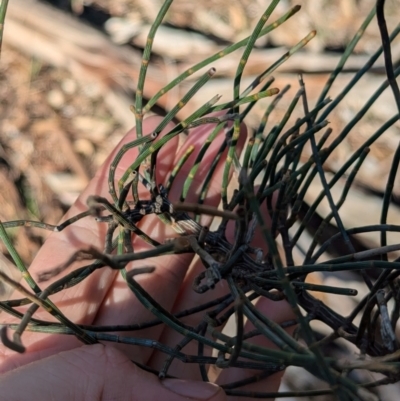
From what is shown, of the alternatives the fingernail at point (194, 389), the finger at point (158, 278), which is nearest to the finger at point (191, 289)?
the finger at point (158, 278)

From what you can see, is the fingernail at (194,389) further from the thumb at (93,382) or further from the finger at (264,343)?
the finger at (264,343)

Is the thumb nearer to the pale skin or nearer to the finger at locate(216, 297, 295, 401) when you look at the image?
the pale skin

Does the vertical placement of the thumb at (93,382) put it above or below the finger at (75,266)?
below

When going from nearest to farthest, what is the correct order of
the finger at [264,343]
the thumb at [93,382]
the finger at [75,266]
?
the thumb at [93,382], the finger at [75,266], the finger at [264,343]

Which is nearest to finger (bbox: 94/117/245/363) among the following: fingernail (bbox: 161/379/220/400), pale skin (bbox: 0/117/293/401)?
pale skin (bbox: 0/117/293/401)

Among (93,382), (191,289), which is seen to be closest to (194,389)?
(93,382)

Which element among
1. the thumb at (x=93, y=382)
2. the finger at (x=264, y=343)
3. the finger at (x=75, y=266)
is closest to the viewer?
the thumb at (x=93, y=382)

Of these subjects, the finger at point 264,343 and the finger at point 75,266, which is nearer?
the finger at point 75,266

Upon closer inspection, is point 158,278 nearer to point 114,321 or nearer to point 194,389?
point 114,321
